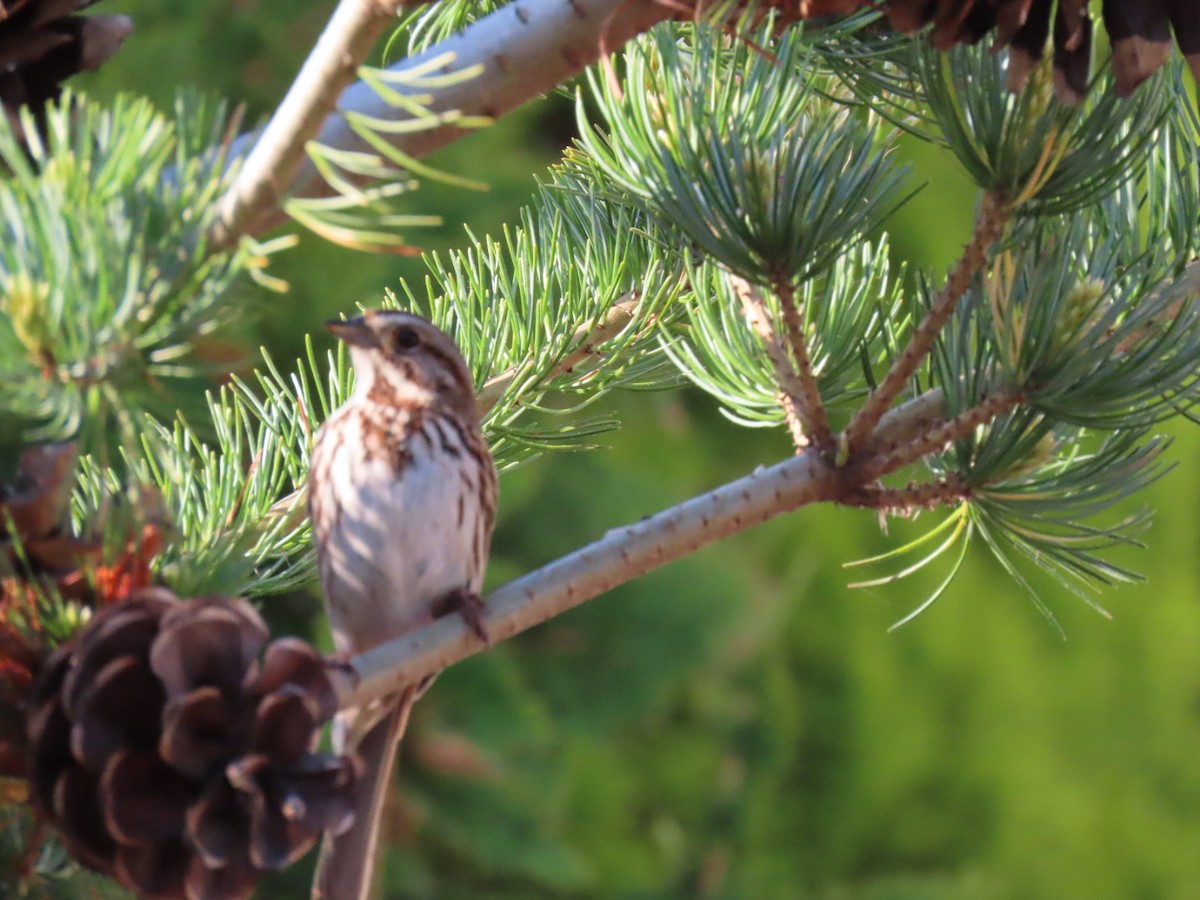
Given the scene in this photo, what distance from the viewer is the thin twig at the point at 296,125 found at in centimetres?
56

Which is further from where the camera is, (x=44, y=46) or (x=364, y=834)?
(x=364, y=834)

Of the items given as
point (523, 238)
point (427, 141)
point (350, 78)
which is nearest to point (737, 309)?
point (523, 238)

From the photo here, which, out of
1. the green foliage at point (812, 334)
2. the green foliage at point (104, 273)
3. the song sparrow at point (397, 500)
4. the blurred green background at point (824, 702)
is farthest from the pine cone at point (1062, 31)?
the blurred green background at point (824, 702)

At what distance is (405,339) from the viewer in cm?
125

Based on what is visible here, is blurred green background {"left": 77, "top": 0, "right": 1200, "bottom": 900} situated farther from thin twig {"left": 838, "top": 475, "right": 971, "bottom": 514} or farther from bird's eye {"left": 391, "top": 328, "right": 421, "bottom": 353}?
thin twig {"left": 838, "top": 475, "right": 971, "bottom": 514}

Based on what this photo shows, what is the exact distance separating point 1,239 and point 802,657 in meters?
3.98

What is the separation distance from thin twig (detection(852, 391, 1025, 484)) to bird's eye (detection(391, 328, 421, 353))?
0.53 metres

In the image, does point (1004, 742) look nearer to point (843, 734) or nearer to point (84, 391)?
point (843, 734)

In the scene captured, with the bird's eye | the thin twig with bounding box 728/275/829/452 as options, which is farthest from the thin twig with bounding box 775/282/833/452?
the bird's eye

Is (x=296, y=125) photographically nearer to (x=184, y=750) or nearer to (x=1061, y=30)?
(x=184, y=750)

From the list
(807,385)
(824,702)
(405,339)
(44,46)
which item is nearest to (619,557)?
(807,385)

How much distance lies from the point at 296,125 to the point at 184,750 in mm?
250

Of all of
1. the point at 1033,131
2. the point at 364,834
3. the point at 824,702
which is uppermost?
the point at 1033,131

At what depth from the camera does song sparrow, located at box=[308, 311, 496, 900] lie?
116 cm
